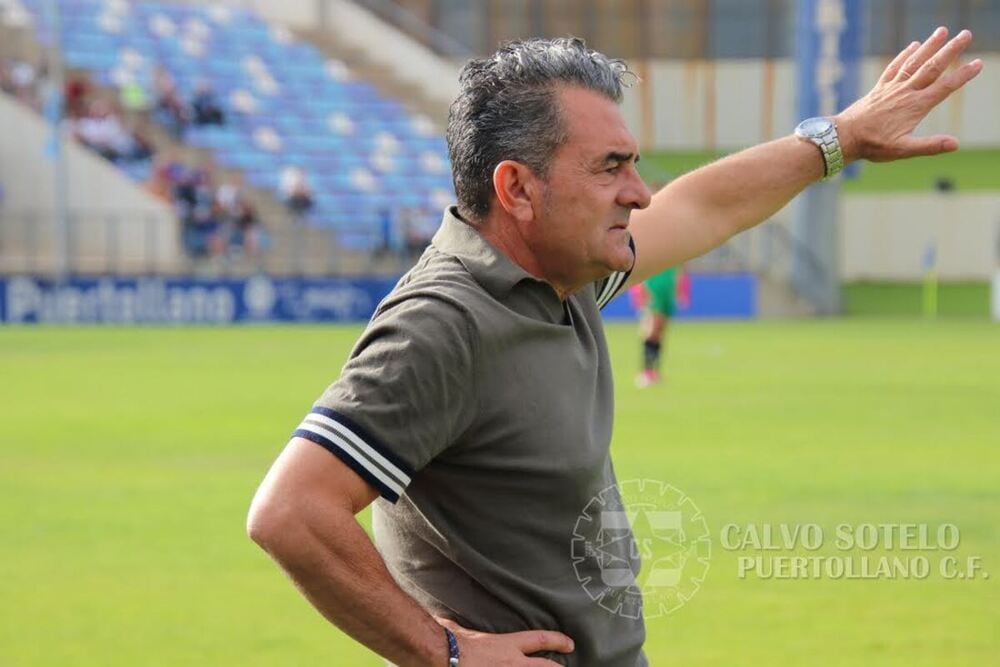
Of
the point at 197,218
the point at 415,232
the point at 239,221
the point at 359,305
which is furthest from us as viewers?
the point at 415,232

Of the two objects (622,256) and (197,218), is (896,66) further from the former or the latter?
(197,218)

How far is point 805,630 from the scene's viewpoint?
8172 mm

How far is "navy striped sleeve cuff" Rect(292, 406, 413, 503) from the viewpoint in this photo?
10.6ft

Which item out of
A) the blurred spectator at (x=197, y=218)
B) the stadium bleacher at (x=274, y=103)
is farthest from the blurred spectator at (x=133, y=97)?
the blurred spectator at (x=197, y=218)

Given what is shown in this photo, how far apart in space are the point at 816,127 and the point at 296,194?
3598 centimetres

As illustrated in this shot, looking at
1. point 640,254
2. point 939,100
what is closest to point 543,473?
point 640,254

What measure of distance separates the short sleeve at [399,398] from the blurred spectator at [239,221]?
112ft

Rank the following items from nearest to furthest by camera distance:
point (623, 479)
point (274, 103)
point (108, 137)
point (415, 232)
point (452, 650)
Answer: point (452, 650), point (623, 479), point (415, 232), point (108, 137), point (274, 103)

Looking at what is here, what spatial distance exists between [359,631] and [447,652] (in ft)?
0.52

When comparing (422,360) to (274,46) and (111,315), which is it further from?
(274,46)

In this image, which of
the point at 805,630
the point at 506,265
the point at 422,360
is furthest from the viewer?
the point at 805,630

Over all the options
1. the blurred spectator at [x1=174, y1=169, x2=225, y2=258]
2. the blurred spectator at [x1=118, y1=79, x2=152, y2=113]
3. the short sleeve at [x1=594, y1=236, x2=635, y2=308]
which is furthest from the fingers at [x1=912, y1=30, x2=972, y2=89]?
the blurred spectator at [x1=118, y1=79, x2=152, y2=113]

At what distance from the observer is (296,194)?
40.1 m

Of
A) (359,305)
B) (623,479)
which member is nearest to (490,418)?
(623,479)
